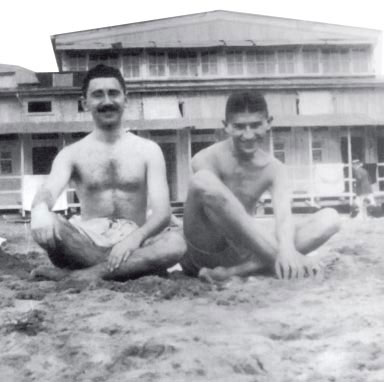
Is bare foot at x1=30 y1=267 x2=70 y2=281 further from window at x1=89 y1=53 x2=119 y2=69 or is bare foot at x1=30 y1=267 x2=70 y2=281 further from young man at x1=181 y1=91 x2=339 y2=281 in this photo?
window at x1=89 y1=53 x2=119 y2=69

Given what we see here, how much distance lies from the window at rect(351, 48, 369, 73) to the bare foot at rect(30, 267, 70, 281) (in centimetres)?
1589

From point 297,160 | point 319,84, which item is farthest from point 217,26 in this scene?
point 297,160

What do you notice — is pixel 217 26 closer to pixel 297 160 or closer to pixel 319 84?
pixel 319 84

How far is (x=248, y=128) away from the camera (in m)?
3.22

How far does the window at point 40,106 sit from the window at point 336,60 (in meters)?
7.60

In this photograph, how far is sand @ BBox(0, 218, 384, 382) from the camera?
1.89 meters

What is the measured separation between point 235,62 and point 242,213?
15.2 m

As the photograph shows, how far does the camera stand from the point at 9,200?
15195mm

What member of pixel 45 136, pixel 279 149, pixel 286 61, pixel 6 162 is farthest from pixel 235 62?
pixel 6 162

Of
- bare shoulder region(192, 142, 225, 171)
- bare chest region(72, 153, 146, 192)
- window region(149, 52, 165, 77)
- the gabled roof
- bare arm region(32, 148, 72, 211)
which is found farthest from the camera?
window region(149, 52, 165, 77)

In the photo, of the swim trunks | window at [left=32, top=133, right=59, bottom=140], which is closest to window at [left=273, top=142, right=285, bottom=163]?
window at [left=32, top=133, right=59, bottom=140]

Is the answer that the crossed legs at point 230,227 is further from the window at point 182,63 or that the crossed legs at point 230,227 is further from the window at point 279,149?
the window at point 182,63

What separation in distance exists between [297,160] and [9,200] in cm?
691

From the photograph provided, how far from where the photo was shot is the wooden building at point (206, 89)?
50.9ft
